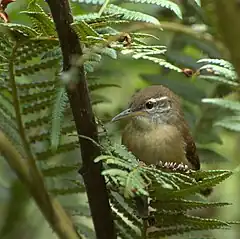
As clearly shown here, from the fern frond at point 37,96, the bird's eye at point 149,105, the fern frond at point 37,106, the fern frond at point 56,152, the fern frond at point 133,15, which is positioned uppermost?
the fern frond at point 133,15

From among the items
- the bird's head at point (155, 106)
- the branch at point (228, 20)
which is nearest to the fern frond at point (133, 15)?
the branch at point (228, 20)

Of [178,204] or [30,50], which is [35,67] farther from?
[178,204]

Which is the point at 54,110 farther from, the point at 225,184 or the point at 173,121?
the point at 225,184

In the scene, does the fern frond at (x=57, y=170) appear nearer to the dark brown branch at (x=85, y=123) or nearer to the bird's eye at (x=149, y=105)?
the dark brown branch at (x=85, y=123)

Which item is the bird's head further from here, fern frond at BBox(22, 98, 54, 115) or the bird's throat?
fern frond at BBox(22, 98, 54, 115)

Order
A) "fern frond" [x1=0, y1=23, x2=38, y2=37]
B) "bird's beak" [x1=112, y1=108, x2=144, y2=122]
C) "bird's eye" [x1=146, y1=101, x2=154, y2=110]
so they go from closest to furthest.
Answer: "fern frond" [x1=0, y1=23, x2=38, y2=37]
"bird's beak" [x1=112, y1=108, x2=144, y2=122]
"bird's eye" [x1=146, y1=101, x2=154, y2=110]

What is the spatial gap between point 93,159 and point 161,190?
7.2 inches

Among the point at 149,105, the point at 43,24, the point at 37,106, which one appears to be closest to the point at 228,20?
the point at 43,24

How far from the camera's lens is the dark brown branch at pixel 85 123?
1183 millimetres

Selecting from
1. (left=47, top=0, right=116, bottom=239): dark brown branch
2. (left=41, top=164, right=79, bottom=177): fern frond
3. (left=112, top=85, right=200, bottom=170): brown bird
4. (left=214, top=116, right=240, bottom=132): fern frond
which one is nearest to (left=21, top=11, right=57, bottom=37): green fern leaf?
(left=47, top=0, right=116, bottom=239): dark brown branch

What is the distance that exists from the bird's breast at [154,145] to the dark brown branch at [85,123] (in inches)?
49.1

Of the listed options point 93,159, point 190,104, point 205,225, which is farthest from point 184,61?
point 93,159

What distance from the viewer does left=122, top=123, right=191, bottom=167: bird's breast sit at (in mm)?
2777

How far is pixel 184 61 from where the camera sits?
8.61 feet
